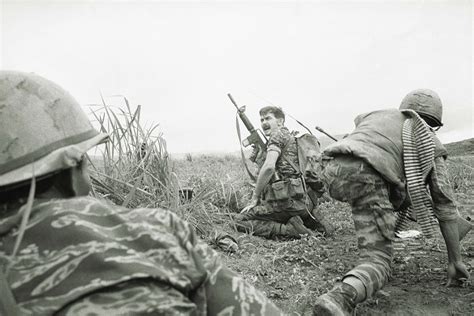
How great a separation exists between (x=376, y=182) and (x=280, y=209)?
229 centimetres

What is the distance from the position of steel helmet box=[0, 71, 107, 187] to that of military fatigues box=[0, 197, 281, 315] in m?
0.14

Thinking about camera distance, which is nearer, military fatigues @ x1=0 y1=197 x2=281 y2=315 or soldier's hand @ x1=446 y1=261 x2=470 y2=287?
military fatigues @ x1=0 y1=197 x2=281 y2=315

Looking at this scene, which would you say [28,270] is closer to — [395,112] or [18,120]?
[18,120]

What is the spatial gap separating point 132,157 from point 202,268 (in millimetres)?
3351

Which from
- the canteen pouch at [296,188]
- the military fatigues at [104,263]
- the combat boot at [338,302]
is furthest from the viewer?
the canteen pouch at [296,188]

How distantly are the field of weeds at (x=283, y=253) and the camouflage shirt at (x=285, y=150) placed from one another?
906 millimetres

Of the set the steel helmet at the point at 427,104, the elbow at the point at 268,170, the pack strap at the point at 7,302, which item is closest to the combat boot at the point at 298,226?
the elbow at the point at 268,170

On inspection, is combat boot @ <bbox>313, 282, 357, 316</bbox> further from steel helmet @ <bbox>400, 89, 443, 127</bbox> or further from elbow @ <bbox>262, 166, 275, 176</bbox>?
elbow @ <bbox>262, 166, 275, 176</bbox>

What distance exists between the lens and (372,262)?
344 cm

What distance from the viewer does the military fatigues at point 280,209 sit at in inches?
228

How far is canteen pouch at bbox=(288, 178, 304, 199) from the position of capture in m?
5.75

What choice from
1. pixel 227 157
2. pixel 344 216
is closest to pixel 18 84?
pixel 344 216

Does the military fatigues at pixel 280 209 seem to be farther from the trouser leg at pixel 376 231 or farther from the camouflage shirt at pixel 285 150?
the trouser leg at pixel 376 231

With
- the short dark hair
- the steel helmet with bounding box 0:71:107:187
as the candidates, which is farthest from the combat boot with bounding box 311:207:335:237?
the steel helmet with bounding box 0:71:107:187
